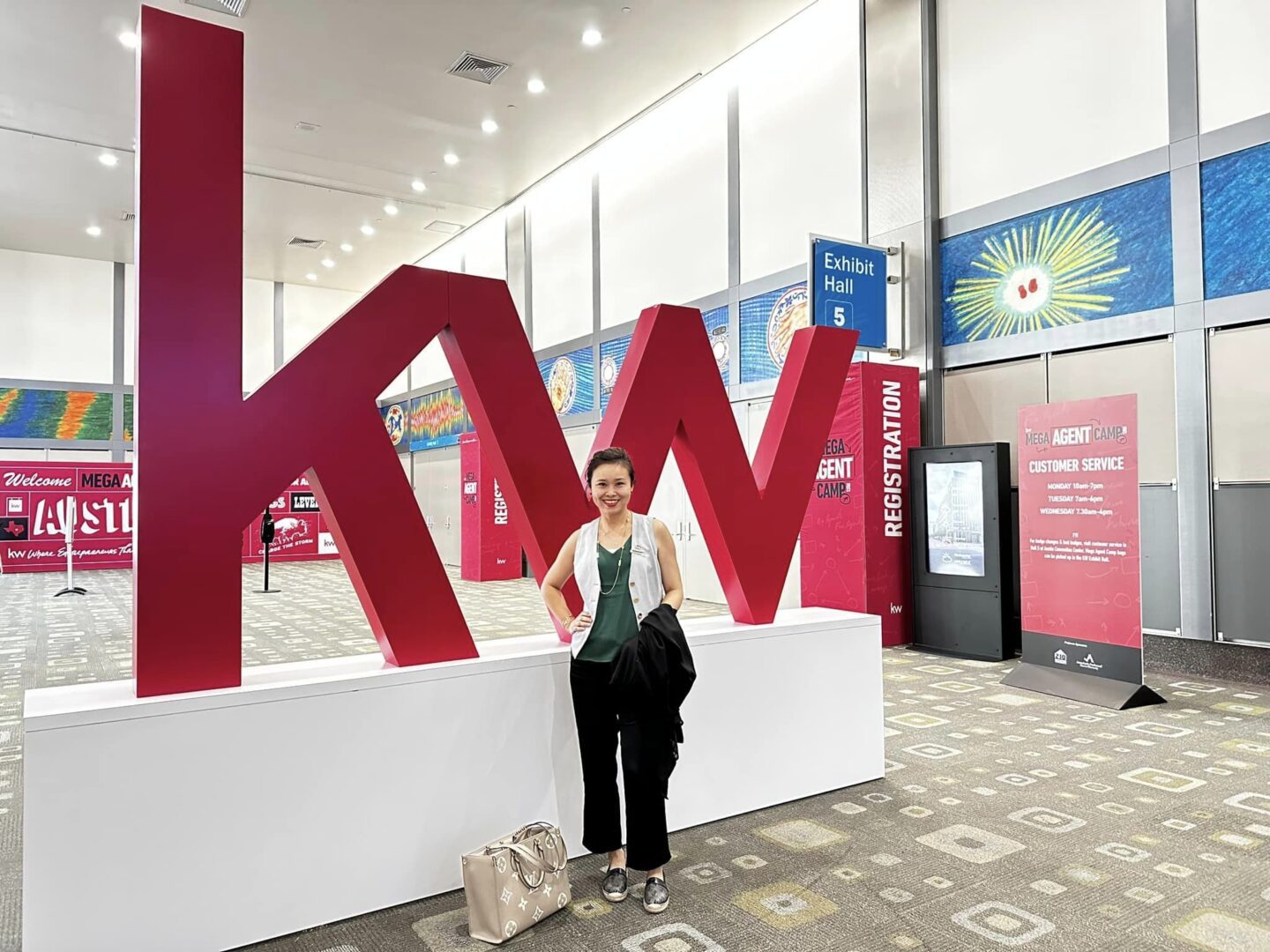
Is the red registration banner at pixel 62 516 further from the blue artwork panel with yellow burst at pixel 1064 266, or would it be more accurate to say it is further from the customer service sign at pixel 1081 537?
the customer service sign at pixel 1081 537

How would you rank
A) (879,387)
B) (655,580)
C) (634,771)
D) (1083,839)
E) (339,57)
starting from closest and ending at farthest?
1. (634,771)
2. (655,580)
3. (1083,839)
4. (879,387)
5. (339,57)

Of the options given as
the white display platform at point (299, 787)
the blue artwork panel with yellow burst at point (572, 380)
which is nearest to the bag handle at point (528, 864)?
the white display platform at point (299, 787)

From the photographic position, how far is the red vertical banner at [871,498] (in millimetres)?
7348

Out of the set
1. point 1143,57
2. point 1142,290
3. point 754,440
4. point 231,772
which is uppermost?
point 1143,57

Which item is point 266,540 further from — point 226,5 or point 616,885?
point 616,885

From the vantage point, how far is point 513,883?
2.49m

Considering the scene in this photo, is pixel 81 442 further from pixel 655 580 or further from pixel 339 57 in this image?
pixel 655 580

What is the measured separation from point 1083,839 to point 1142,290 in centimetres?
473

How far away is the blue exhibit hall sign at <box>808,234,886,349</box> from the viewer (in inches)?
298

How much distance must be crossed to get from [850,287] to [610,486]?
556 cm

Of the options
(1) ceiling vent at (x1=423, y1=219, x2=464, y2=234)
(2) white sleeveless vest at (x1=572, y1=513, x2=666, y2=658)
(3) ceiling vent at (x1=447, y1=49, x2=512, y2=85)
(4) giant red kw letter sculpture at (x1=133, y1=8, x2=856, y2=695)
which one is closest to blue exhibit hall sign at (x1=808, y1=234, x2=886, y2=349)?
(4) giant red kw letter sculpture at (x1=133, y1=8, x2=856, y2=695)

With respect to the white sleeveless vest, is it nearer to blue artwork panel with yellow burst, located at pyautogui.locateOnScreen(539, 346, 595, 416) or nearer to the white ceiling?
the white ceiling

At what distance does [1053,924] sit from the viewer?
8.23 feet

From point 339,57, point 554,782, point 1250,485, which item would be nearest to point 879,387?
point 1250,485
